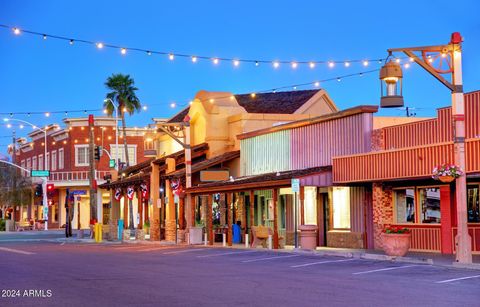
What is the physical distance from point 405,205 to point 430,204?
1.43 m

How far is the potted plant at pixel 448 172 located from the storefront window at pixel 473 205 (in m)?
3.78

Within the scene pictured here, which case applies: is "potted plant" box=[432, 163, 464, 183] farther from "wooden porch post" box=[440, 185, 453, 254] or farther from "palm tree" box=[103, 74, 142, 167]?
"palm tree" box=[103, 74, 142, 167]

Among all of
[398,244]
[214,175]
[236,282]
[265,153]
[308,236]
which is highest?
[265,153]

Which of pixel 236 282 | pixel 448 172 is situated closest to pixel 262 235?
pixel 448 172

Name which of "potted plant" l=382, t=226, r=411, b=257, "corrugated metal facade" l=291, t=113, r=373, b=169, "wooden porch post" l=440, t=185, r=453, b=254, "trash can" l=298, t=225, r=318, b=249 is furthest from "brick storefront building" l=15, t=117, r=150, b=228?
"potted plant" l=382, t=226, r=411, b=257

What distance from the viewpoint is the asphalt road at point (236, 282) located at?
1482 centimetres

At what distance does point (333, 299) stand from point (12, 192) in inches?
2809

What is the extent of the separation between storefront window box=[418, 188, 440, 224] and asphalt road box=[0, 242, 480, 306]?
4415 mm

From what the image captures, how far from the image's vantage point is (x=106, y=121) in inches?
3147

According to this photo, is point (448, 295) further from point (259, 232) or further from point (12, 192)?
point (12, 192)

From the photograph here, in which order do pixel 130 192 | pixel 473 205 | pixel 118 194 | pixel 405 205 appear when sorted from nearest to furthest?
pixel 473 205
pixel 405 205
pixel 130 192
pixel 118 194

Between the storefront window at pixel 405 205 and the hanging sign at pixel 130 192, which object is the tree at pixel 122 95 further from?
the storefront window at pixel 405 205

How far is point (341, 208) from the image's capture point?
109 ft

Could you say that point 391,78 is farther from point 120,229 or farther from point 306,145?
point 120,229
